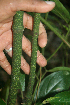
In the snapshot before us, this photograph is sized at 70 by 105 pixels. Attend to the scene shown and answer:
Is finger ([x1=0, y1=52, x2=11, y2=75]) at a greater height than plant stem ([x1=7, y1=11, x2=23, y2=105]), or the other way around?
plant stem ([x1=7, y1=11, x2=23, y2=105])

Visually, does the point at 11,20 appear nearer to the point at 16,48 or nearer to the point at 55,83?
the point at 16,48

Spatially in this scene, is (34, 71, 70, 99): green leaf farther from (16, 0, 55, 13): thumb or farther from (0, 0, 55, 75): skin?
(16, 0, 55, 13): thumb

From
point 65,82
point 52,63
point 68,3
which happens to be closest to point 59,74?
point 65,82

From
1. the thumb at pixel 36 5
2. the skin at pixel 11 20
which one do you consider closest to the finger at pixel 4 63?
the skin at pixel 11 20

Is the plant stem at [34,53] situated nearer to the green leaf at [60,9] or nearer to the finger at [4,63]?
the green leaf at [60,9]

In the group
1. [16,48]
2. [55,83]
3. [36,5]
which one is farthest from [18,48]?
[55,83]

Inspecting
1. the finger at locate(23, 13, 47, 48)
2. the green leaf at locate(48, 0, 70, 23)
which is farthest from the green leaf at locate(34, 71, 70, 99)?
the green leaf at locate(48, 0, 70, 23)
